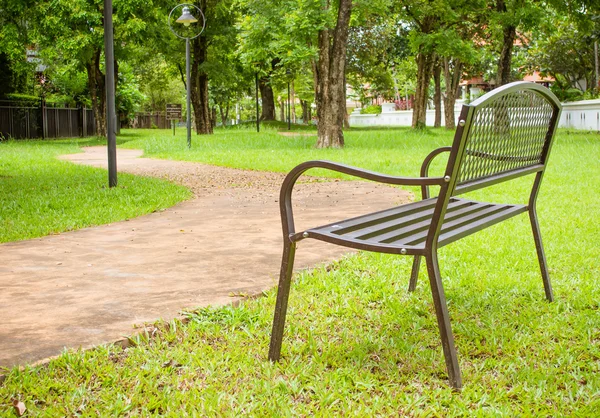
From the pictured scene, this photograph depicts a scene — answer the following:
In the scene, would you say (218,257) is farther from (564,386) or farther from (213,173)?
(213,173)

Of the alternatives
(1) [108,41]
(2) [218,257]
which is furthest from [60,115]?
(2) [218,257]

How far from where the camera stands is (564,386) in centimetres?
285

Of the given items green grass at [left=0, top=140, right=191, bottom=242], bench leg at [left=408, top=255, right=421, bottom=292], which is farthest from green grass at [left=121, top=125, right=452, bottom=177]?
bench leg at [left=408, top=255, right=421, bottom=292]

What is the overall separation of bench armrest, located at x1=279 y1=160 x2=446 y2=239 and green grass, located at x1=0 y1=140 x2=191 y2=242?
3703 millimetres

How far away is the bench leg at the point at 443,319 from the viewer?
2.72m

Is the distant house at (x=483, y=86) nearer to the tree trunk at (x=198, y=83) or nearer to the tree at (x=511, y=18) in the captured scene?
the tree trunk at (x=198, y=83)

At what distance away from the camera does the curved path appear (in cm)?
348

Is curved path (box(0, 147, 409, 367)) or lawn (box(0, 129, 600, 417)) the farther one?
curved path (box(0, 147, 409, 367))

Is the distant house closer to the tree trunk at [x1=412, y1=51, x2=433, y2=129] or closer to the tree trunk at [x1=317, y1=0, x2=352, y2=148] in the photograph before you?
the tree trunk at [x1=412, y1=51, x2=433, y2=129]

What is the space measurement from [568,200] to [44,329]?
240 inches

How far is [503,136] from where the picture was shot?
3258 millimetres

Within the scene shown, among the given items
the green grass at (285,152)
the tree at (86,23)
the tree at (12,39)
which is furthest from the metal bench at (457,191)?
the tree at (12,39)

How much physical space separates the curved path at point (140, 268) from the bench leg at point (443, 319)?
4.93 ft

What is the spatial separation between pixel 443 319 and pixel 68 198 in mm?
6718
